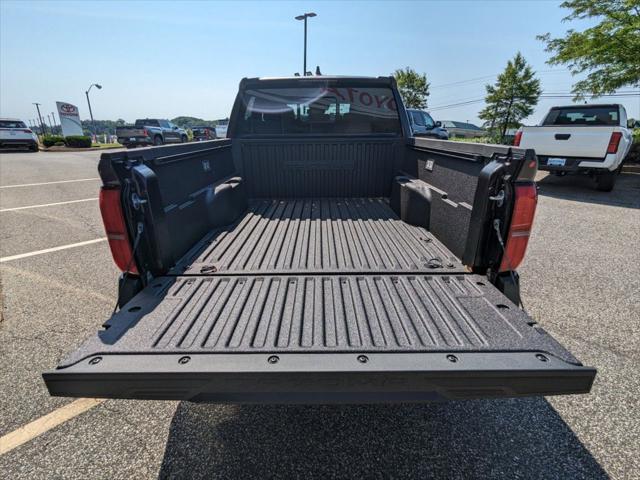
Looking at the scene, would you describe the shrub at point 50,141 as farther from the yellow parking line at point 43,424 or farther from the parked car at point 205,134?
the yellow parking line at point 43,424

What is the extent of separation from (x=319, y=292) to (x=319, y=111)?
9.75ft

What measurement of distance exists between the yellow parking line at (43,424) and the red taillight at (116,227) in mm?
1044

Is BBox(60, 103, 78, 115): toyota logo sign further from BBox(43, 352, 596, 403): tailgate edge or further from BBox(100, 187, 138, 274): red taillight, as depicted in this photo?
BBox(43, 352, 596, 403): tailgate edge

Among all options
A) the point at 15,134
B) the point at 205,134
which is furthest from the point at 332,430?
the point at 205,134

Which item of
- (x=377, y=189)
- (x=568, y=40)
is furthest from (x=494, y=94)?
(x=377, y=189)

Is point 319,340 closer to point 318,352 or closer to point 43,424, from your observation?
point 318,352

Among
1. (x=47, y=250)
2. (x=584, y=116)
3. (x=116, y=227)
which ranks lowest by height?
(x=47, y=250)

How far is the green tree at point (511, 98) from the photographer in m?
34.1

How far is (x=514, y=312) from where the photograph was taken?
1.77 m

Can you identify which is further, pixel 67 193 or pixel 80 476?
pixel 67 193

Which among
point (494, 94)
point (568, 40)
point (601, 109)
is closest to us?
point (601, 109)

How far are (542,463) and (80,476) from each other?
2.49 metres

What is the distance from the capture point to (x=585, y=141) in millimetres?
8180

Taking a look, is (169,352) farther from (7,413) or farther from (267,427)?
(7,413)
